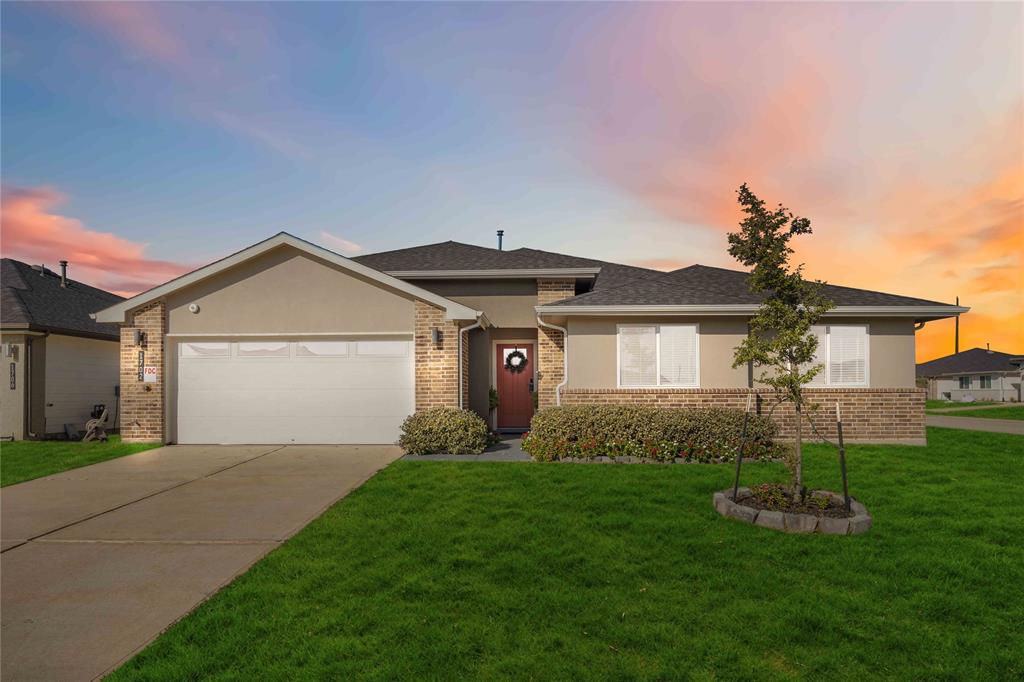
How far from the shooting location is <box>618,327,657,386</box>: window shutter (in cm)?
1289

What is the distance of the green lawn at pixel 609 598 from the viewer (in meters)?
3.51

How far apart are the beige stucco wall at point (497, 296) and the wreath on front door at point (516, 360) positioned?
2.74ft

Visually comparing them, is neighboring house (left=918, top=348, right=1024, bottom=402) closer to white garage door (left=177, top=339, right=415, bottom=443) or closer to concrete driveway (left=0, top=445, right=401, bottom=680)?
white garage door (left=177, top=339, right=415, bottom=443)

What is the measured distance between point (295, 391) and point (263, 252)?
10.5 feet

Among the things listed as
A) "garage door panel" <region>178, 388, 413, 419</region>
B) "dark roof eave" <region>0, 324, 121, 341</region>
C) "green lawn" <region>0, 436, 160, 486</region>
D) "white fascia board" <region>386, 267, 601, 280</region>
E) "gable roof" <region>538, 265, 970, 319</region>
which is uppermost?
"white fascia board" <region>386, 267, 601, 280</region>

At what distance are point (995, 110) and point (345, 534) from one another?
1554cm

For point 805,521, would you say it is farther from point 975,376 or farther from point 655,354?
point 975,376

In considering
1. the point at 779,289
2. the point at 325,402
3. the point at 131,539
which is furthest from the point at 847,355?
the point at 131,539

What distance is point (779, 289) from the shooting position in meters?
7.07

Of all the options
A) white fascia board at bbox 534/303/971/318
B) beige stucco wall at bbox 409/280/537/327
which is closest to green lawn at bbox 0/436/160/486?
beige stucco wall at bbox 409/280/537/327

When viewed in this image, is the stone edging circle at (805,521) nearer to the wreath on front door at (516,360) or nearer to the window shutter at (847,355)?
the window shutter at (847,355)

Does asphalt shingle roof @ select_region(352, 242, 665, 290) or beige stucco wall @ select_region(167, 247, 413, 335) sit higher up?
asphalt shingle roof @ select_region(352, 242, 665, 290)

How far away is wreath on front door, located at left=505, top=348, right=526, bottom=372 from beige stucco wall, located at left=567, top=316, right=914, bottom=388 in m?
2.42

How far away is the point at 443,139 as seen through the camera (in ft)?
45.5
